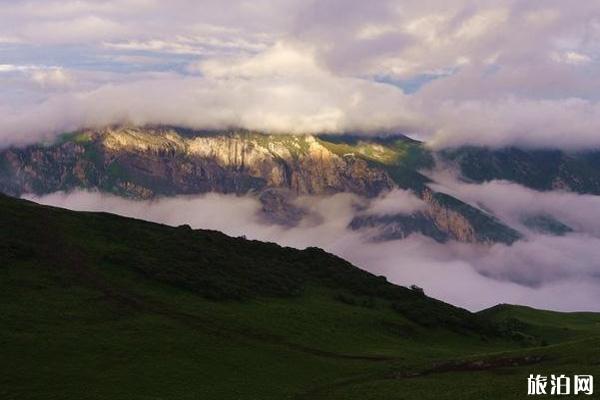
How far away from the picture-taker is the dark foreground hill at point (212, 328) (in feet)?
255

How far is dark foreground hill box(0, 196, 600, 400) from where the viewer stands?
77812 mm

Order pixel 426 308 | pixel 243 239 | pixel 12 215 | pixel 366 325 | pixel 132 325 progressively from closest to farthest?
pixel 132 325 → pixel 366 325 → pixel 12 215 → pixel 426 308 → pixel 243 239

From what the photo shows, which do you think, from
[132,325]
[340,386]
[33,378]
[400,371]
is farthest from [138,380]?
[400,371]

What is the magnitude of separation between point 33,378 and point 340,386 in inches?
1563

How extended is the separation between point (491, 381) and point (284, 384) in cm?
2764

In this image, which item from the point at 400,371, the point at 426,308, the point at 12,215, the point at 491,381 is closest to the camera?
the point at 491,381

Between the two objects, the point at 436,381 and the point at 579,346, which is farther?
the point at 579,346

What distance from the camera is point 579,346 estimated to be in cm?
8644

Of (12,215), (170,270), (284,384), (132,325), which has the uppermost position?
(12,215)

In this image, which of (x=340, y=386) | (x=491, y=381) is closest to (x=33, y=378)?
(x=340, y=386)

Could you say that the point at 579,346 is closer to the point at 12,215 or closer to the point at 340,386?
the point at 340,386

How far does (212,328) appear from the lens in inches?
4045

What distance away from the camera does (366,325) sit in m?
128

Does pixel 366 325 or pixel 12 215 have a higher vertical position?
pixel 12 215
